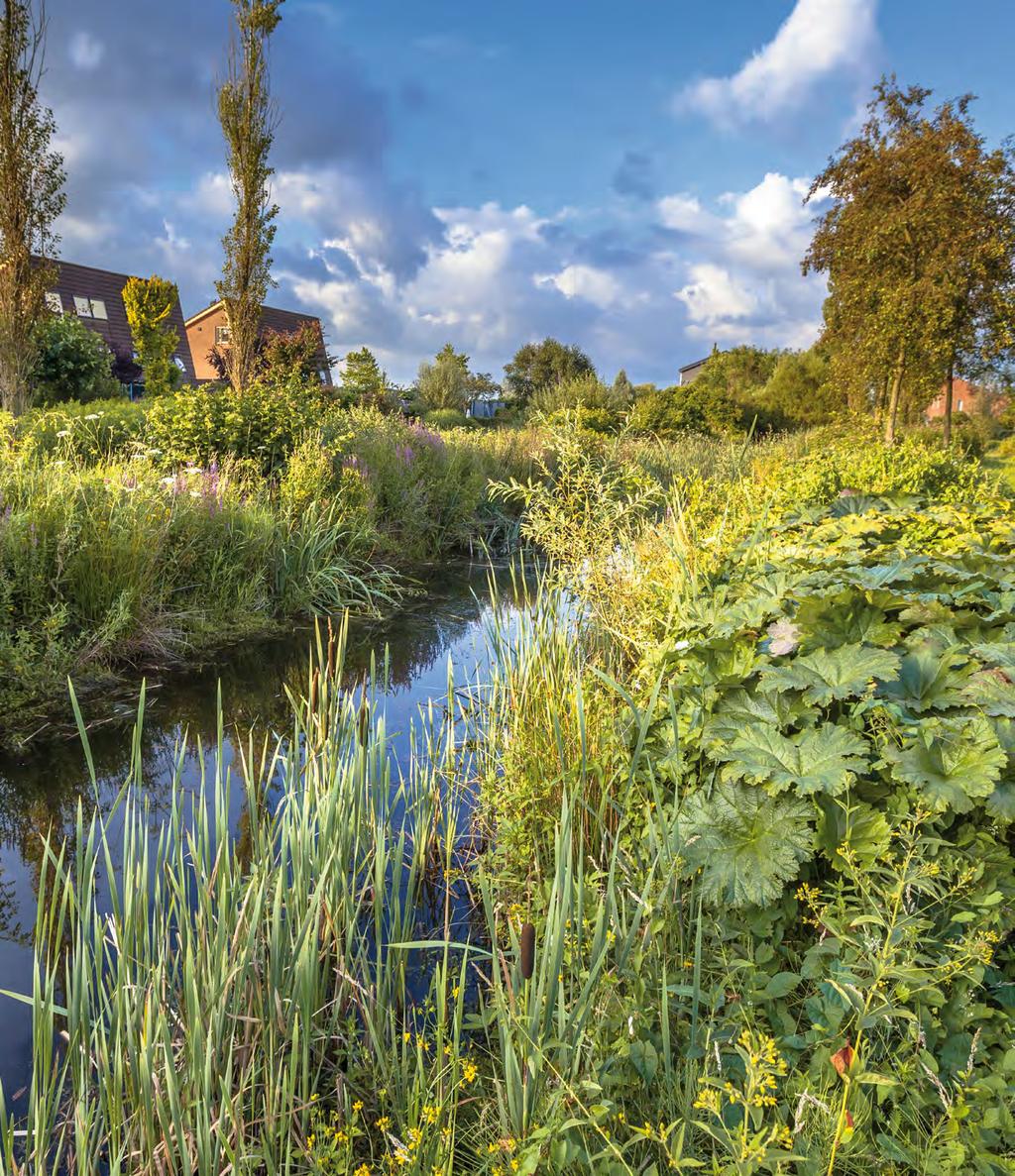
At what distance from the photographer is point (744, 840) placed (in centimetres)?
196

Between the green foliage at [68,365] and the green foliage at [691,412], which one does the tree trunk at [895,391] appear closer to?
the green foliage at [691,412]

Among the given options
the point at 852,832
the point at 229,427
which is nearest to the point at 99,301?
the point at 229,427

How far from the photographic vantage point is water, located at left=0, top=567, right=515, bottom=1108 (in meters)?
2.69

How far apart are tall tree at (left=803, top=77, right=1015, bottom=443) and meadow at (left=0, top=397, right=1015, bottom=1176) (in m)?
15.8

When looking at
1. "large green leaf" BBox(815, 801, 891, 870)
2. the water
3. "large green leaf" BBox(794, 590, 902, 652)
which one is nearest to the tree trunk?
the water

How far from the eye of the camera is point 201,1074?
1.55m

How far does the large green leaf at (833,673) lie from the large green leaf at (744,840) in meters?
0.30

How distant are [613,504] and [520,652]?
1234 millimetres

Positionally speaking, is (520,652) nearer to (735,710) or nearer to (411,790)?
(411,790)

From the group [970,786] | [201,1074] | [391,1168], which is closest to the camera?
[391,1168]

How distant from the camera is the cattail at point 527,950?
1.60 m

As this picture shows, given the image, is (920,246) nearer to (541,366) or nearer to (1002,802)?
(1002,802)

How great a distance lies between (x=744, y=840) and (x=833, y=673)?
21.4 inches

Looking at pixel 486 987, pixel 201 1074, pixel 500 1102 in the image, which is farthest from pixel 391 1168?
pixel 486 987
